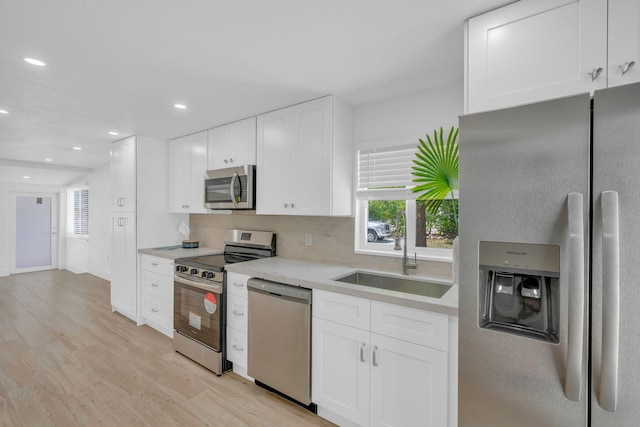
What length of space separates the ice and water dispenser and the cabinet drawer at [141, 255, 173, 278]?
10.1 feet

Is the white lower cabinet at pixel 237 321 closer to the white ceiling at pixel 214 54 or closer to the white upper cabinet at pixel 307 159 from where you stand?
the white upper cabinet at pixel 307 159

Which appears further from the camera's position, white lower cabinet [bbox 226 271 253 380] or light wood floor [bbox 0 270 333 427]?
white lower cabinet [bbox 226 271 253 380]

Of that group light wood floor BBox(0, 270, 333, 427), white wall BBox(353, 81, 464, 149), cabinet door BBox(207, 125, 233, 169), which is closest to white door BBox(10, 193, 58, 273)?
light wood floor BBox(0, 270, 333, 427)

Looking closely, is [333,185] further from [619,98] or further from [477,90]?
[619,98]

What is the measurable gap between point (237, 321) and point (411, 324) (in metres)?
1.54

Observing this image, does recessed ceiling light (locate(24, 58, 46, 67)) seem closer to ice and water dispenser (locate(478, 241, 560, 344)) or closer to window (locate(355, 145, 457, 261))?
window (locate(355, 145, 457, 261))

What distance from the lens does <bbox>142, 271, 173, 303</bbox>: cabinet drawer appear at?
329cm

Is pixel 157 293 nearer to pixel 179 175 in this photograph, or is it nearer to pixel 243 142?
pixel 179 175

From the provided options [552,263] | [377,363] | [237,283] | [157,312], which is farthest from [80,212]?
[552,263]

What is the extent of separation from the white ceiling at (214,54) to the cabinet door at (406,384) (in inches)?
68.4

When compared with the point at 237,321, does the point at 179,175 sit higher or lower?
higher

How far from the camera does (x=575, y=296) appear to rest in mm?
1057

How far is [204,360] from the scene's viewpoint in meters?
2.72

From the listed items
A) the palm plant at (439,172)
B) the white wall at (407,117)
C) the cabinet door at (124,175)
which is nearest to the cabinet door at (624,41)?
the palm plant at (439,172)
